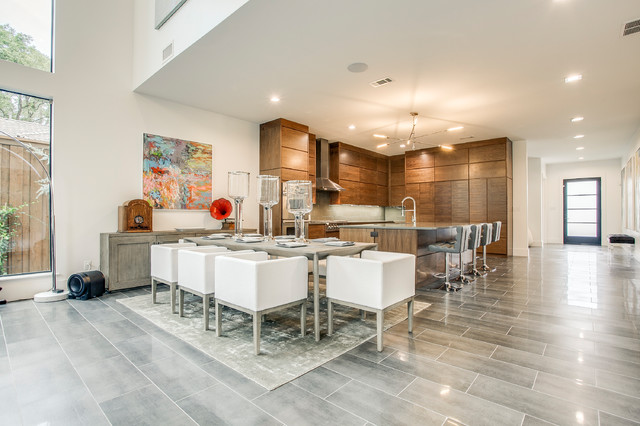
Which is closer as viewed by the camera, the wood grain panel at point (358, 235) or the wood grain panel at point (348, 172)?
the wood grain panel at point (358, 235)

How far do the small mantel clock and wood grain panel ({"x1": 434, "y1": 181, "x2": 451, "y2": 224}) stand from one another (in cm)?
699

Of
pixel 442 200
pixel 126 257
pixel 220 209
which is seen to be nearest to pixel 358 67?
pixel 220 209

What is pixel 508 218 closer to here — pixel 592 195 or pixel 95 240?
pixel 592 195

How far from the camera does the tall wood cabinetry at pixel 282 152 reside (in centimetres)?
617

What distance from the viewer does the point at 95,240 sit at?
4449 mm

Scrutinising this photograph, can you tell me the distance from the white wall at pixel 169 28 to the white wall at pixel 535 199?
37.3 ft

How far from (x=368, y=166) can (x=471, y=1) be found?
670cm

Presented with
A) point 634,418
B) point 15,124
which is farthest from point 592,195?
point 15,124

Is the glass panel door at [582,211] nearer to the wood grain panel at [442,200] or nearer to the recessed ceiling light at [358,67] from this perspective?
the wood grain panel at [442,200]

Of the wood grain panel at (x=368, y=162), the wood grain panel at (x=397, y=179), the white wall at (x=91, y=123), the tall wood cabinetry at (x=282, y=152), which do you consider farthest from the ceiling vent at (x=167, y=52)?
the wood grain panel at (x=397, y=179)

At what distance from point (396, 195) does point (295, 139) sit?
15.9 feet

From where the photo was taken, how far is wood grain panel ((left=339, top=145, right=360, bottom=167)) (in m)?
8.52

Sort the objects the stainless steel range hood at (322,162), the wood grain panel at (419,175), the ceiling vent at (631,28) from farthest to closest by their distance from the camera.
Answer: the wood grain panel at (419,175), the stainless steel range hood at (322,162), the ceiling vent at (631,28)

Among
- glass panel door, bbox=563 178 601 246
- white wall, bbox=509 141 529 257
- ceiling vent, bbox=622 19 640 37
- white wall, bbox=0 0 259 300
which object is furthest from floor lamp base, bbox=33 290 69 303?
glass panel door, bbox=563 178 601 246
